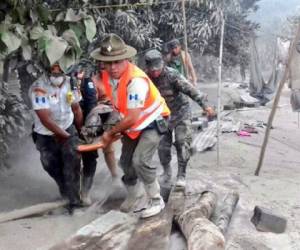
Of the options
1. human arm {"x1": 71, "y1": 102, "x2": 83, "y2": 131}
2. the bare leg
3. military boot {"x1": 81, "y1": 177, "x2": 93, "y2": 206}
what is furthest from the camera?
the bare leg

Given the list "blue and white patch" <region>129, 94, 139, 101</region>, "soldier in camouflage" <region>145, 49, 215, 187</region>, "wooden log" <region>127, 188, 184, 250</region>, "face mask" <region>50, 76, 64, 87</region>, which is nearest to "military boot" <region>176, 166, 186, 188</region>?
"soldier in camouflage" <region>145, 49, 215, 187</region>

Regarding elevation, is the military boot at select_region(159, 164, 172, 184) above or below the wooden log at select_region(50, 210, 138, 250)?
below

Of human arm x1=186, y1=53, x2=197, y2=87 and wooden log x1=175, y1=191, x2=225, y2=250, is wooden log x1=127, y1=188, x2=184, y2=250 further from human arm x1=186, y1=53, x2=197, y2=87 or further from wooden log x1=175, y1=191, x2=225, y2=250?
human arm x1=186, y1=53, x2=197, y2=87

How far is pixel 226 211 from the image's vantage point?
500cm

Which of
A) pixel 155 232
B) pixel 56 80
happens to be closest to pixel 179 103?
pixel 56 80

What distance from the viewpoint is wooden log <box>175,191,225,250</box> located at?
3.78 metres

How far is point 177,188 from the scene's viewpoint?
18.4 ft

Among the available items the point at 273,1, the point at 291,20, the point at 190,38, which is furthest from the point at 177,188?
Result: the point at 273,1

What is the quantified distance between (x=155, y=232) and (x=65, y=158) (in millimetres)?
1353

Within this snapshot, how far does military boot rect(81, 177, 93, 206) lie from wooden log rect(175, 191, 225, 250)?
123 cm

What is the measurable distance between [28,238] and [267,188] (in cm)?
327

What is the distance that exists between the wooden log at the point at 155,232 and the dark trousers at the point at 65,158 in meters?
0.99

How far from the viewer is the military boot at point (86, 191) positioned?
5.40 m

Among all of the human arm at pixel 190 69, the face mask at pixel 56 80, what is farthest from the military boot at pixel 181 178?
the human arm at pixel 190 69
